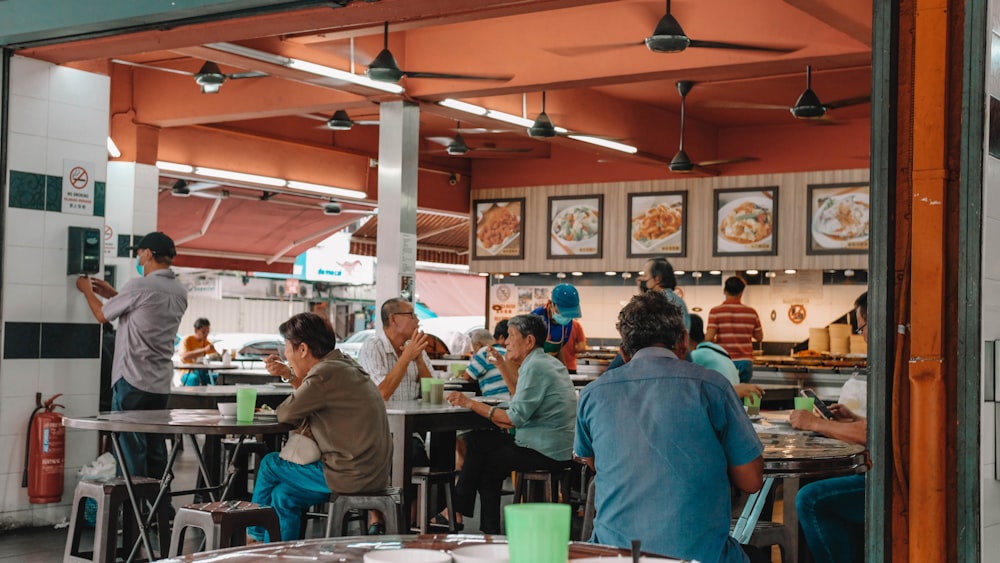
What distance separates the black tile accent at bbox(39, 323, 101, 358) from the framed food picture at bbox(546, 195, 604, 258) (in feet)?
26.8

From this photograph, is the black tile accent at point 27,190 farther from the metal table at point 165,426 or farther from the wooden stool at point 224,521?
the wooden stool at point 224,521

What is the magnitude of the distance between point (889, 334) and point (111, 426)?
10.5 ft

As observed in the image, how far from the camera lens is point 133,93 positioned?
11.3 metres

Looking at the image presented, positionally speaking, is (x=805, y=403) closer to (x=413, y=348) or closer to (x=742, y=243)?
(x=413, y=348)

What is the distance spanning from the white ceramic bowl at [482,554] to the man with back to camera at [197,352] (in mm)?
12402

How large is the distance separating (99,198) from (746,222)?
27.1 ft

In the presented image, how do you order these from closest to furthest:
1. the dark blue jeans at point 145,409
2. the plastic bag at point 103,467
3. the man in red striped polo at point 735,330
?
the dark blue jeans at point 145,409
the plastic bag at point 103,467
the man in red striped polo at point 735,330

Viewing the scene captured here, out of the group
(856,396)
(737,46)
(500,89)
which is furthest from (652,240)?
(856,396)

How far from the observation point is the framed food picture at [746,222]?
1325cm

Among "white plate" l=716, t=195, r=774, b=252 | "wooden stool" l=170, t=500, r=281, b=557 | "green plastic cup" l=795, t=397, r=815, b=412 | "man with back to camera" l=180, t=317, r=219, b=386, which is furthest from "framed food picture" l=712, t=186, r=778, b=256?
"wooden stool" l=170, t=500, r=281, b=557

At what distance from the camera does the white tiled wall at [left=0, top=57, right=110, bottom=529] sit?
22.4 ft

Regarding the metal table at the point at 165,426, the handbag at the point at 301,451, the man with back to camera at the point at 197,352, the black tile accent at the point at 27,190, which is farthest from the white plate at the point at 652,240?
the handbag at the point at 301,451

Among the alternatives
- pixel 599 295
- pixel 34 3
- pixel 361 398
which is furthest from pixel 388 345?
pixel 599 295

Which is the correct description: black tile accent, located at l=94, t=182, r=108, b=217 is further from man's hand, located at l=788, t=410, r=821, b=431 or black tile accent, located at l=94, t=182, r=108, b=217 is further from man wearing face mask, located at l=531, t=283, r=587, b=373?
man's hand, located at l=788, t=410, r=821, b=431
